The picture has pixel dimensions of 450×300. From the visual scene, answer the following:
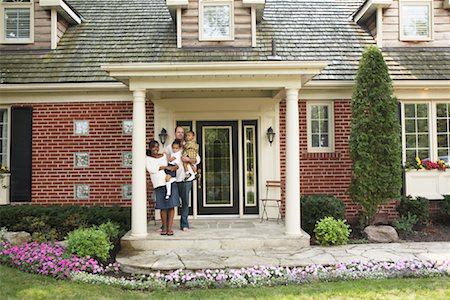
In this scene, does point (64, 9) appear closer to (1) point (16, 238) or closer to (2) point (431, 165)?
(1) point (16, 238)

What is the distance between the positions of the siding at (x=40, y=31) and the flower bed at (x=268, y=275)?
6.58 meters

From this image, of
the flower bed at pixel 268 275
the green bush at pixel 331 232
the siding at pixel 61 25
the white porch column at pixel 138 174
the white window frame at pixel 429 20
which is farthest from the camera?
the siding at pixel 61 25

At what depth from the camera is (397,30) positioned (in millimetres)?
9625

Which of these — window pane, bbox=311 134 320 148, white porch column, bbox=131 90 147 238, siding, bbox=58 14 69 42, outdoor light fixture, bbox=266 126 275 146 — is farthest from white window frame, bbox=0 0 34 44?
window pane, bbox=311 134 320 148

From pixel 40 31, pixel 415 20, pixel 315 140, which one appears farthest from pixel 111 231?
pixel 415 20

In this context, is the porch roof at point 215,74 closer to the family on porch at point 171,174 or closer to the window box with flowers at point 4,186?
the family on porch at point 171,174

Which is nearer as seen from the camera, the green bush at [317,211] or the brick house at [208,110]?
the green bush at [317,211]

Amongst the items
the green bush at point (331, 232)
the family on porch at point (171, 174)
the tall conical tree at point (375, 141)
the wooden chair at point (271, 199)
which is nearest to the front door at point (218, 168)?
the wooden chair at point (271, 199)

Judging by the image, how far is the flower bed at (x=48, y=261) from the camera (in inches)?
214

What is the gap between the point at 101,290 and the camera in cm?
499

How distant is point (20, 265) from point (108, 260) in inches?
52.1

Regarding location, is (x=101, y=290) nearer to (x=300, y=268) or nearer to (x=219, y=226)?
(x=300, y=268)

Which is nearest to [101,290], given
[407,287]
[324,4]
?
[407,287]

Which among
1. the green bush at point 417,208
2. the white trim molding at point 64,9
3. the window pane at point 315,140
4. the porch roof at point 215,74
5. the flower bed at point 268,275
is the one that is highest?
the white trim molding at point 64,9
